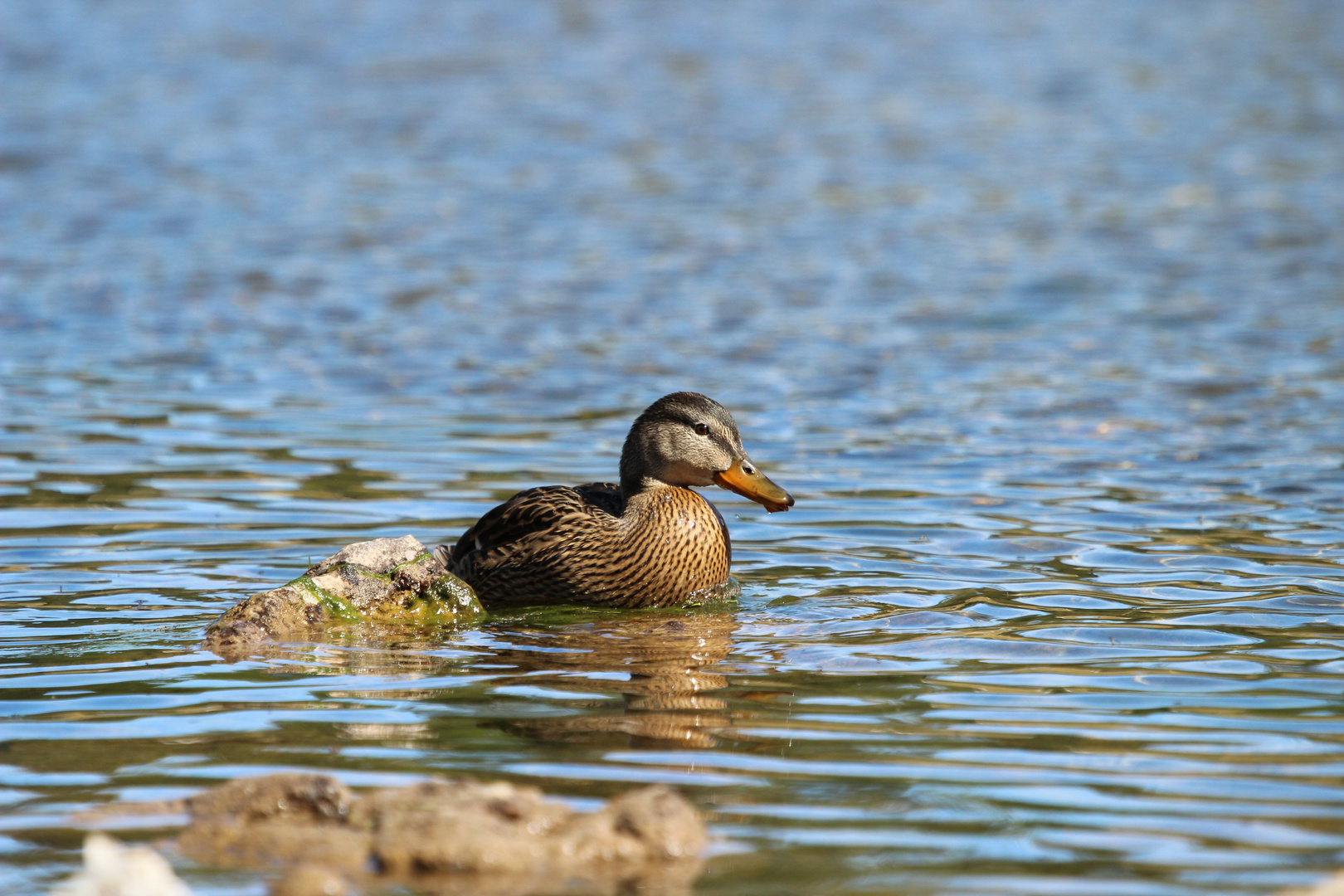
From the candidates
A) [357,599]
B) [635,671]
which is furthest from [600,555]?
[635,671]

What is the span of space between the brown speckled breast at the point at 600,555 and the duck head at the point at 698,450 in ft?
0.54

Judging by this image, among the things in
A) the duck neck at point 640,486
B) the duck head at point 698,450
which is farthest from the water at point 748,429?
the duck neck at point 640,486

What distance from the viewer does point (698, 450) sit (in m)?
8.36

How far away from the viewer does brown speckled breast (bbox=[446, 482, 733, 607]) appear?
8.19 m

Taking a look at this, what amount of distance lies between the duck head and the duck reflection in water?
731mm

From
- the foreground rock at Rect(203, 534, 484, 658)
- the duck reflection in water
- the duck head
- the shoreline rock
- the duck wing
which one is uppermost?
the duck head

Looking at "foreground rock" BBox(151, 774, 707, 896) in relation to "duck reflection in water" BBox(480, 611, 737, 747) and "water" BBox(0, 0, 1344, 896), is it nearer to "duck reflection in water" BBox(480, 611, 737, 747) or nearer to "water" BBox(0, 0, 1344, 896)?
"water" BBox(0, 0, 1344, 896)

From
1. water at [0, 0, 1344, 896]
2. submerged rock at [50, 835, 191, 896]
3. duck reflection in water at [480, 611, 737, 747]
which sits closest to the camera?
submerged rock at [50, 835, 191, 896]

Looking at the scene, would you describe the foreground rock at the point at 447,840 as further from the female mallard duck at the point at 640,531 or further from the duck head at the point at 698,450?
the duck head at the point at 698,450

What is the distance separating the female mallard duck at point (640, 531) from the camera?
8.21m

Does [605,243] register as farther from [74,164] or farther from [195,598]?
[195,598]

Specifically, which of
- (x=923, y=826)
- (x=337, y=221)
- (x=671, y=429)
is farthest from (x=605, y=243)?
(x=923, y=826)

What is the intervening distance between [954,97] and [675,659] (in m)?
21.9

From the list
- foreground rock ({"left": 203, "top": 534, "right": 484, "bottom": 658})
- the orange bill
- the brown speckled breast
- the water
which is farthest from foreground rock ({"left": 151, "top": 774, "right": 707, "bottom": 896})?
the orange bill
